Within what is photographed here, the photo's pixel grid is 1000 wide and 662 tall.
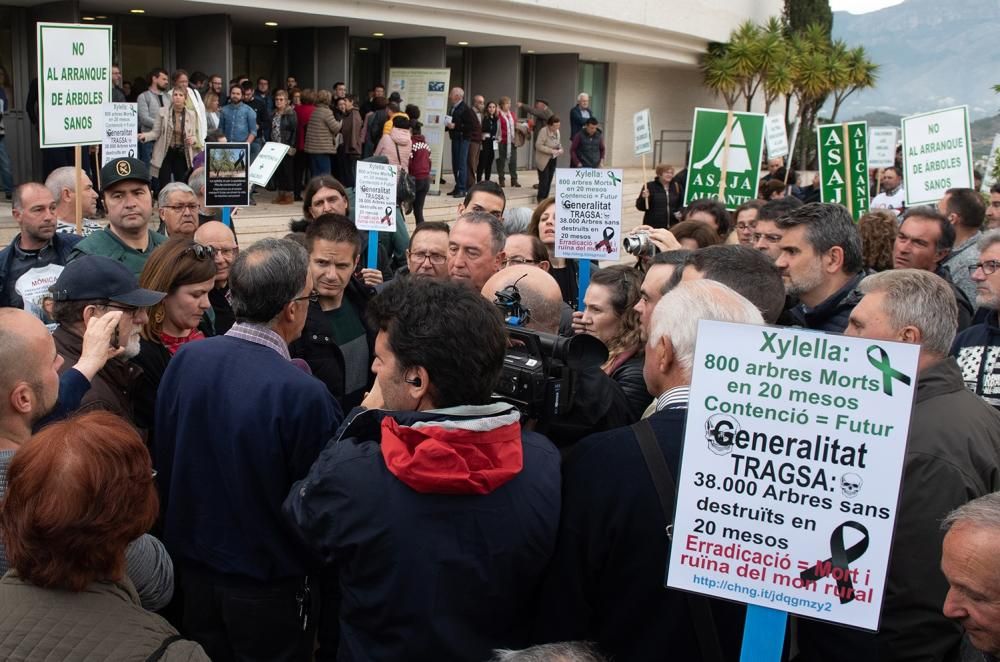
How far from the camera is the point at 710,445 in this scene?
2260mm

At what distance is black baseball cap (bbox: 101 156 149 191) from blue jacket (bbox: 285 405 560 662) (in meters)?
3.90

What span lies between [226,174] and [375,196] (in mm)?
1277

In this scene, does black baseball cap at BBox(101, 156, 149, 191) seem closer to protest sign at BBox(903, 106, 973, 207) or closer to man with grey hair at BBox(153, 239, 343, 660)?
man with grey hair at BBox(153, 239, 343, 660)

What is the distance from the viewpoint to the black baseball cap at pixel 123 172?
579 centimetres

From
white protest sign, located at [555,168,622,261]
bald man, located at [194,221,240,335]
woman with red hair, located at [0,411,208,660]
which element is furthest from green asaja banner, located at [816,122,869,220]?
woman with red hair, located at [0,411,208,660]

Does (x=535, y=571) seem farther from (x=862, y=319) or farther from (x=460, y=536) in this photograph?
(x=862, y=319)

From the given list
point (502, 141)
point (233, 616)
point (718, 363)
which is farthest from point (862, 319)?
point (502, 141)

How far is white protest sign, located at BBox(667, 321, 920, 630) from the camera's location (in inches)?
85.0

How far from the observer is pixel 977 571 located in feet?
7.27

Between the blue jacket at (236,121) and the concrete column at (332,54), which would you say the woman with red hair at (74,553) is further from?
the concrete column at (332,54)

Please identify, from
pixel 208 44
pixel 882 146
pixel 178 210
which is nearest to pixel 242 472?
pixel 178 210

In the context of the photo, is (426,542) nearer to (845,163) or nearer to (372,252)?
(372,252)

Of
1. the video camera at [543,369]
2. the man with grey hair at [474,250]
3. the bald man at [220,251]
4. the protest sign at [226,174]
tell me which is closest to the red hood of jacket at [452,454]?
the video camera at [543,369]

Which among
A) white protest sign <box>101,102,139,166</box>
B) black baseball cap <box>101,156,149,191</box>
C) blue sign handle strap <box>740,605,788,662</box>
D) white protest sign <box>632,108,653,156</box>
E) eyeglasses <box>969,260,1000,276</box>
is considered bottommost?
blue sign handle strap <box>740,605,788,662</box>
